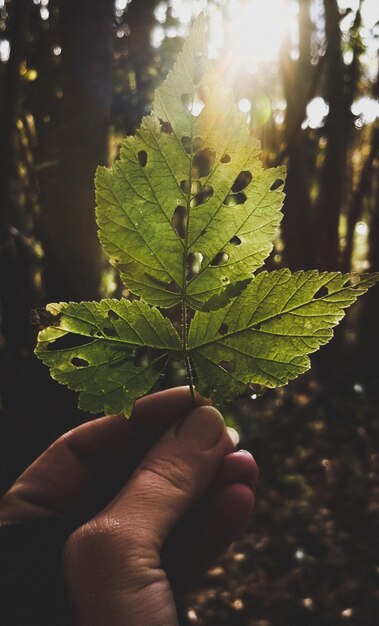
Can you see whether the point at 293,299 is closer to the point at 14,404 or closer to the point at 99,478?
the point at 99,478

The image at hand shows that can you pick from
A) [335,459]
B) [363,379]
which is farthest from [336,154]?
[335,459]

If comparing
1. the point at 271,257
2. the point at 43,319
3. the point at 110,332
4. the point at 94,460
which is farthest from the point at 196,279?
the point at 271,257

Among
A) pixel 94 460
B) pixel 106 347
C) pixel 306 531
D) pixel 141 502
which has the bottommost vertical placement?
pixel 306 531

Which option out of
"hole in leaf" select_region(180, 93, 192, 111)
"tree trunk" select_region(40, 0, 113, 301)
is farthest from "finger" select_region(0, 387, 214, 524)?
"tree trunk" select_region(40, 0, 113, 301)

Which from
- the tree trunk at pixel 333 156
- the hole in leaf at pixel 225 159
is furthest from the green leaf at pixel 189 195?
the tree trunk at pixel 333 156

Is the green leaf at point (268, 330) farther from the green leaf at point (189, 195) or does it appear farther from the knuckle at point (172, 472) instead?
the knuckle at point (172, 472)

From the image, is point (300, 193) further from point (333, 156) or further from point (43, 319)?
point (43, 319)
